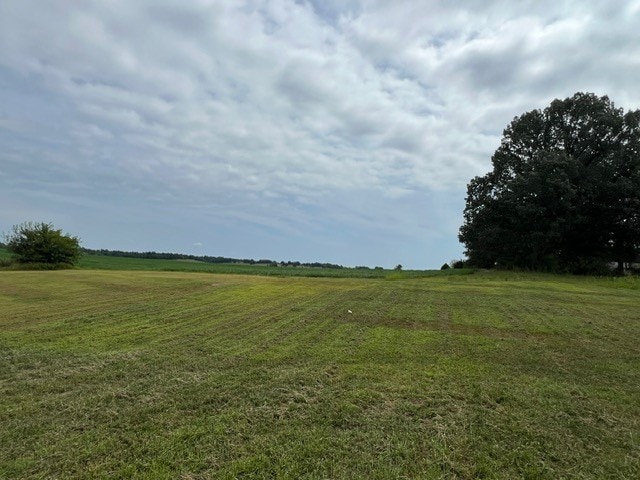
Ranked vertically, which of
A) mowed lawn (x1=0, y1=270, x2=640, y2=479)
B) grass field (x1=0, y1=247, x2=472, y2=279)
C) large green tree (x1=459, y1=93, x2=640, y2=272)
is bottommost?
mowed lawn (x1=0, y1=270, x2=640, y2=479)

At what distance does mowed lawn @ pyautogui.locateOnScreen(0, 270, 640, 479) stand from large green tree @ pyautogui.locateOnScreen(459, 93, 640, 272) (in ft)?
76.0

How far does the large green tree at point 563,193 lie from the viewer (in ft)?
94.5

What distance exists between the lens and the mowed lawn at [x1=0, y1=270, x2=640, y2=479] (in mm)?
3139

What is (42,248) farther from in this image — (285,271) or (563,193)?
(563,193)

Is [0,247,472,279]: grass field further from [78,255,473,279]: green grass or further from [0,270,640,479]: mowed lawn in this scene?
[0,270,640,479]: mowed lawn

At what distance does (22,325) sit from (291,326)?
17.6ft

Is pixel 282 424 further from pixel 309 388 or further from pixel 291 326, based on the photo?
pixel 291 326

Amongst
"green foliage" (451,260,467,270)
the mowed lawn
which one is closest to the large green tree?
"green foliage" (451,260,467,270)

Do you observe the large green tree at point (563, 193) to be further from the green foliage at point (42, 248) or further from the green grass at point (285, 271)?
the green foliage at point (42, 248)

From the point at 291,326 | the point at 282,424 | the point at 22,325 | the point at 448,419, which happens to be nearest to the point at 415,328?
the point at 291,326

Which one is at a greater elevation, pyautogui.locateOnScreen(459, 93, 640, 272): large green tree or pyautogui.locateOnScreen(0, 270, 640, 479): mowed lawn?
pyautogui.locateOnScreen(459, 93, 640, 272): large green tree

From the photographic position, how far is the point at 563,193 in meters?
28.5

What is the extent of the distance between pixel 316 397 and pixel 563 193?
30091mm

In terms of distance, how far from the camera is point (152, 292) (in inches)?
547
